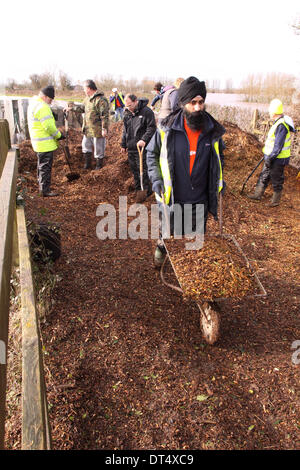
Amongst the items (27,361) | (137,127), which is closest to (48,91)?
(137,127)

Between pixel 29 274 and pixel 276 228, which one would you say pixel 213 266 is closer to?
pixel 29 274

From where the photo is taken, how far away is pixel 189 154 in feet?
11.9

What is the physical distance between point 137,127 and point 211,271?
4.89m

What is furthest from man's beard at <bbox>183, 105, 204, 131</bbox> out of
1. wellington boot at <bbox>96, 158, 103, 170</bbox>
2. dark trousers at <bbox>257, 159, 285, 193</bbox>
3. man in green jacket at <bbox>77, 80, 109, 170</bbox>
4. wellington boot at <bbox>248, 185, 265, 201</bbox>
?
wellington boot at <bbox>96, 158, 103, 170</bbox>

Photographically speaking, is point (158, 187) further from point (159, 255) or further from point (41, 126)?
point (41, 126)

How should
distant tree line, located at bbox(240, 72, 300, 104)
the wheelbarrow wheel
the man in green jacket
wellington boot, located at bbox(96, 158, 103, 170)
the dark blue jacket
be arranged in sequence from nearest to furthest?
the wheelbarrow wheel, the dark blue jacket, the man in green jacket, wellington boot, located at bbox(96, 158, 103, 170), distant tree line, located at bbox(240, 72, 300, 104)

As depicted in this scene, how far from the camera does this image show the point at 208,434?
252 cm

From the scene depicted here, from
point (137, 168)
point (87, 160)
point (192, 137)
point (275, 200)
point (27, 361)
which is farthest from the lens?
point (87, 160)

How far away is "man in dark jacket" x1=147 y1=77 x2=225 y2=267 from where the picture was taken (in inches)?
137

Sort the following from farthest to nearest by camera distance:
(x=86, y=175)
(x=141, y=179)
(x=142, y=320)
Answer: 1. (x=86, y=175)
2. (x=141, y=179)
3. (x=142, y=320)

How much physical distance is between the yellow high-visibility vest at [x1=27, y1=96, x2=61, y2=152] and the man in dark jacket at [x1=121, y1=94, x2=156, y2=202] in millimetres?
1497

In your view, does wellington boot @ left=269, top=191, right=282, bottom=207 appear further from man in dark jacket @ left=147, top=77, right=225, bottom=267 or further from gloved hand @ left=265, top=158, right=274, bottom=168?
man in dark jacket @ left=147, top=77, right=225, bottom=267
